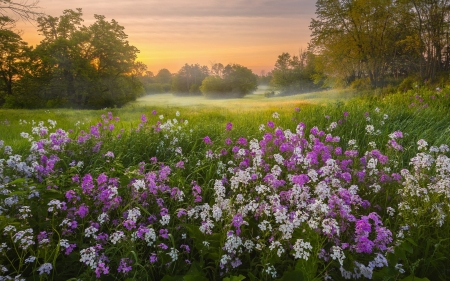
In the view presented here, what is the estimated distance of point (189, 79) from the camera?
15.3 m

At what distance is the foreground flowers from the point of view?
7.73 feet

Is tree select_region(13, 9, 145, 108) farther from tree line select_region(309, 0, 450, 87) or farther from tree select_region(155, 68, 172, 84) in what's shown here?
tree line select_region(309, 0, 450, 87)

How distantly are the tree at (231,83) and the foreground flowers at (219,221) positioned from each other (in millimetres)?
10786

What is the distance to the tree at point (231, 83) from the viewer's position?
49.1ft

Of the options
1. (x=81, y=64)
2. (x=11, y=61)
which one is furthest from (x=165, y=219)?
(x=11, y=61)

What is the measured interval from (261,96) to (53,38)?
39.7 feet

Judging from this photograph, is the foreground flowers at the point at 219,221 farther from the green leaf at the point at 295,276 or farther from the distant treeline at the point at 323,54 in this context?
the distant treeline at the point at 323,54

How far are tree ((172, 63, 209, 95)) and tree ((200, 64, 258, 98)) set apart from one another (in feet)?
1.16

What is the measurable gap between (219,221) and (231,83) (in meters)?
12.7

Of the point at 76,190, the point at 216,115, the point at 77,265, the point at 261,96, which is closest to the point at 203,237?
the point at 77,265

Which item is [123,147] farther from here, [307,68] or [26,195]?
[307,68]

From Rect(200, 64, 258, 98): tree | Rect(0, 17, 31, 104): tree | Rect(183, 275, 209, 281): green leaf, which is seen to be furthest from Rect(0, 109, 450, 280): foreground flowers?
Rect(0, 17, 31, 104): tree

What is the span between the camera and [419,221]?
2932 mm

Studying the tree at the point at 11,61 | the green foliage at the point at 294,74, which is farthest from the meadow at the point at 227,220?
the tree at the point at 11,61
